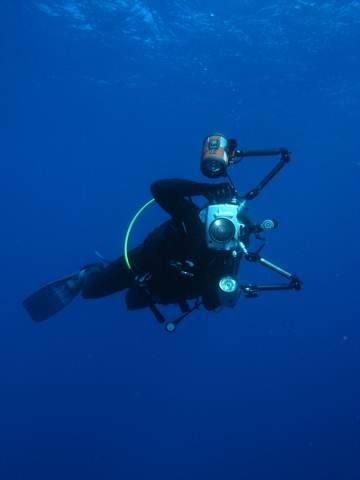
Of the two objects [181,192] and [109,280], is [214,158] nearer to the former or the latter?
[181,192]

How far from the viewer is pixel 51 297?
269 inches

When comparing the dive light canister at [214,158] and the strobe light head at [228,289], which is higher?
the dive light canister at [214,158]

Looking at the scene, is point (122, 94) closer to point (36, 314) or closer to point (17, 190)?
point (36, 314)

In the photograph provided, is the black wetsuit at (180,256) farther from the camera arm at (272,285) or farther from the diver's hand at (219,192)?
the camera arm at (272,285)

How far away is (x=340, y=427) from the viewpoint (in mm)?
20922

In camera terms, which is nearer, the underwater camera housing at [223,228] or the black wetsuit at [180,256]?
the underwater camera housing at [223,228]

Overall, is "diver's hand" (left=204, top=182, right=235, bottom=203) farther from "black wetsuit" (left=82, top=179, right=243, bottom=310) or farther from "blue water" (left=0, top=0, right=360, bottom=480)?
"blue water" (left=0, top=0, right=360, bottom=480)

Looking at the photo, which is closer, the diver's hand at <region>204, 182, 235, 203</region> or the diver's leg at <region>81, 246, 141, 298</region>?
the diver's hand at <region>204, 182, 235, 203</region>

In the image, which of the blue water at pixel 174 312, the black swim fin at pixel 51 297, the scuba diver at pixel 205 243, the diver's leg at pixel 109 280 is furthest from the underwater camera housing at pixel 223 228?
the blue water at pixel 174 312

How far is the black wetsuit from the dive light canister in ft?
1.13

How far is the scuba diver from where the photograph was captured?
371cm

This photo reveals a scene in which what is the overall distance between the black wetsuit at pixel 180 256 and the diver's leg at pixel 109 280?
0.63 metres

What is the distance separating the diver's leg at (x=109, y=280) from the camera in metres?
5.79

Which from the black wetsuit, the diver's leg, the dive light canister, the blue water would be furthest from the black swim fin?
the blue water
